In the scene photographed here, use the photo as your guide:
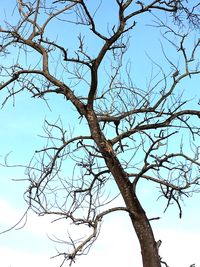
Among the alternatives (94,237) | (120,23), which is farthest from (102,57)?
(94,237)

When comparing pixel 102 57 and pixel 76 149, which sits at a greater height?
pixel 102 57

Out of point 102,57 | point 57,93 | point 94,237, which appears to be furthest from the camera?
point 57,93

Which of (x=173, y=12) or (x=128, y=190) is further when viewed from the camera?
(x=173, y=12)

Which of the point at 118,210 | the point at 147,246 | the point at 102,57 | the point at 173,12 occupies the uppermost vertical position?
the point at 173,12

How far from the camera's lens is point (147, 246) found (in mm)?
7527

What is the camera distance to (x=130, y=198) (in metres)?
7.71

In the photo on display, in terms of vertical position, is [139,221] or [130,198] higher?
[130,198]

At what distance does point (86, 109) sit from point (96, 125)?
28 centimetres

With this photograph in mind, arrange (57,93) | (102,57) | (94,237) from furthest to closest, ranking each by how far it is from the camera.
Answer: (57,93)
(102,57)
(94,237)

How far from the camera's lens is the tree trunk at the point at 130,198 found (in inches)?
296

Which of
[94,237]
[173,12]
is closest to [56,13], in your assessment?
[173,12]

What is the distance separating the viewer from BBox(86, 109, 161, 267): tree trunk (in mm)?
7508

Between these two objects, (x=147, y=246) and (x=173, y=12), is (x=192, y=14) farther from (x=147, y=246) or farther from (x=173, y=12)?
(x=147, y=246)

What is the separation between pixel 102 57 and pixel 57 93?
108 cm
